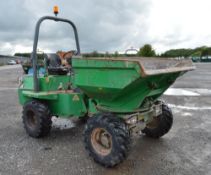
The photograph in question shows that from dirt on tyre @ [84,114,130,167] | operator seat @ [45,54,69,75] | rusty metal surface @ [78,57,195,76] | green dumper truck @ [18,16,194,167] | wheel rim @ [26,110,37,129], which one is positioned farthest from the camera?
wheel rim @ [26,110,37,129]

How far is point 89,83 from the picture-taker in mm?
2945

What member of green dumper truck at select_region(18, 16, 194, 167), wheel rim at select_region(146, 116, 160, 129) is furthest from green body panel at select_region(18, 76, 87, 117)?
wheel rim at select_region(146, 116, 160, 129)

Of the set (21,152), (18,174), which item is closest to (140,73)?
(18,174)

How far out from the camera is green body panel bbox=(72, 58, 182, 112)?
2.60 m

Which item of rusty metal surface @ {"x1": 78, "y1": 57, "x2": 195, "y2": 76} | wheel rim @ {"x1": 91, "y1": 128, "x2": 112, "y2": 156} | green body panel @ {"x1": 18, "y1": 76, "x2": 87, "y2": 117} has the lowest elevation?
wheel rim @ {"x1": 91, "y1": 128, "x2": 112, "y2": 156}

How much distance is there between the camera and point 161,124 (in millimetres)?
3926

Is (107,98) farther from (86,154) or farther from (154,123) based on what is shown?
(154,123)

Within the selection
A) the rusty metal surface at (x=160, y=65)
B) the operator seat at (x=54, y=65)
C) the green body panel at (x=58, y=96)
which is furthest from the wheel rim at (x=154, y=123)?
the operator seat at (x=54, y=65)

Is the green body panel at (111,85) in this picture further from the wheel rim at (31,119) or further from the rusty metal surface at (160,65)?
the wheel rim at (31,119)

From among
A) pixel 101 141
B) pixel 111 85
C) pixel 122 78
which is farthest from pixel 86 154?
pixel 122 78

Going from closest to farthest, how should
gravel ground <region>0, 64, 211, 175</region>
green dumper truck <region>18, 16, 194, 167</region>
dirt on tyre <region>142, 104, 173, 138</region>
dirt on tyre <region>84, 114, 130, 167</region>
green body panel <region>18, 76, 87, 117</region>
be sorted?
green dumper truck <region>18, 16, 194, 167</region>, dirt on tyre <region>84, 114, 130, 167</region>, gravel ground <region>0, 64, 211, 175</region>, green body panel <region>18, 76, 87, 117</region>, dirt on tyre <region>142, 104, 173, 138</region>

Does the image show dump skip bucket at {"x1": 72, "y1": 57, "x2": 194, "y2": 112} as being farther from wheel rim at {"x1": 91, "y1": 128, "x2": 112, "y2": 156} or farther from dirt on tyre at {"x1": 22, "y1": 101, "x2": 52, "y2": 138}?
dirt on tyre at {"x1": 22, "y1": 101, "x2": 52, "y2": 138}

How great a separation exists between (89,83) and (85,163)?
1137 mm

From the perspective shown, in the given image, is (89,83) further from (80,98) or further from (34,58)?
(34,58)
